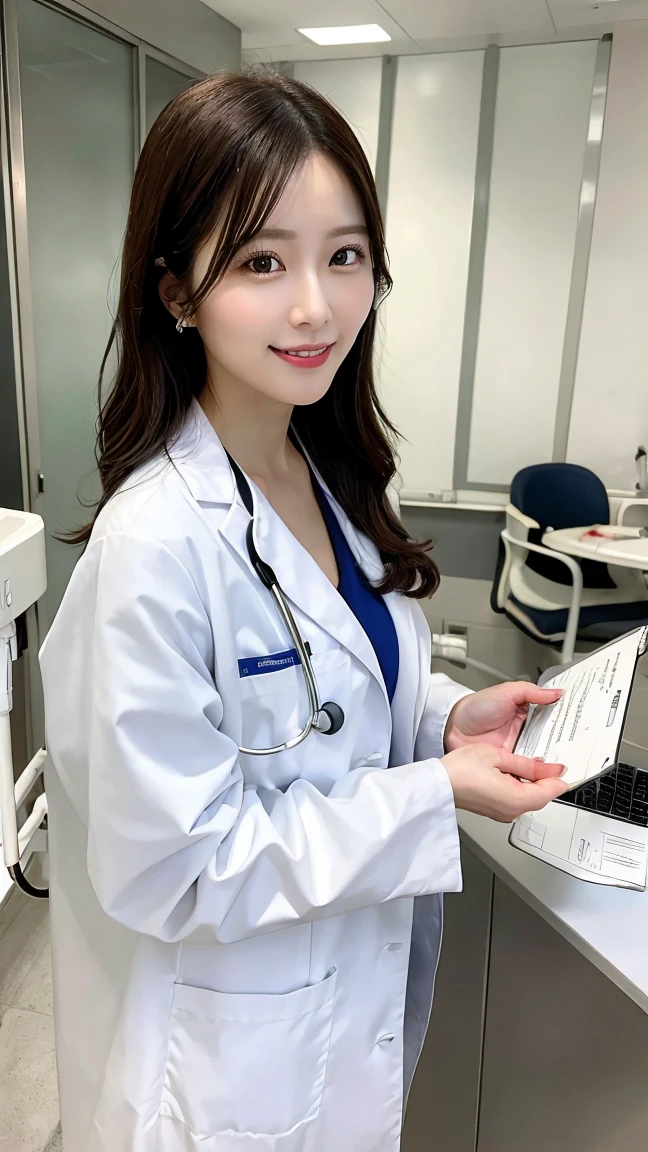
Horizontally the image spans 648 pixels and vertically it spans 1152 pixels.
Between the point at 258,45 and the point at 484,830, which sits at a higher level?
the point at 258,45

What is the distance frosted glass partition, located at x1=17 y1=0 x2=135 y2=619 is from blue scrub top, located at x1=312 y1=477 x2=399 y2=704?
4.90ft

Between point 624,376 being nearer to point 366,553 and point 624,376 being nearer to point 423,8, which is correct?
point 423,8

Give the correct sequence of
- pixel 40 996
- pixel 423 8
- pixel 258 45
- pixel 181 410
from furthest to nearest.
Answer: pixel 258 45, pixel 423 8, pixel 40 996, pixel 181 410

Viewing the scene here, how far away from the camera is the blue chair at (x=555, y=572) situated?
3084 mm

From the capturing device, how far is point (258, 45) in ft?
11.0

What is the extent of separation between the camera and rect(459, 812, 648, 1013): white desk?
0.88 meters

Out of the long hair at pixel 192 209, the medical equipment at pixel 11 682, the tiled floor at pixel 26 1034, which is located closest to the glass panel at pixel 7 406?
the medical equipment at pixel 11 682

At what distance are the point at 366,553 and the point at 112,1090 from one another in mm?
638

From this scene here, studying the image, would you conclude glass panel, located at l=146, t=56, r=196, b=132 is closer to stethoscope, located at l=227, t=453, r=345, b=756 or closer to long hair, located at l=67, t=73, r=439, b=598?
long hair, located at l=67, t=73, r=439, b=598

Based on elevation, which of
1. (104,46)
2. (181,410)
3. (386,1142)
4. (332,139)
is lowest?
(386,1142)

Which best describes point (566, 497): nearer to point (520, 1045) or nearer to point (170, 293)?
point (520, 1045)

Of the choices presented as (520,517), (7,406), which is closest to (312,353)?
(7,406)

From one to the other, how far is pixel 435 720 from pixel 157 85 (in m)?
2.40

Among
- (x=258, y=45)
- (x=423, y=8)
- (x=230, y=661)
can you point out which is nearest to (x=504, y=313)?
(x=423, y=8)
